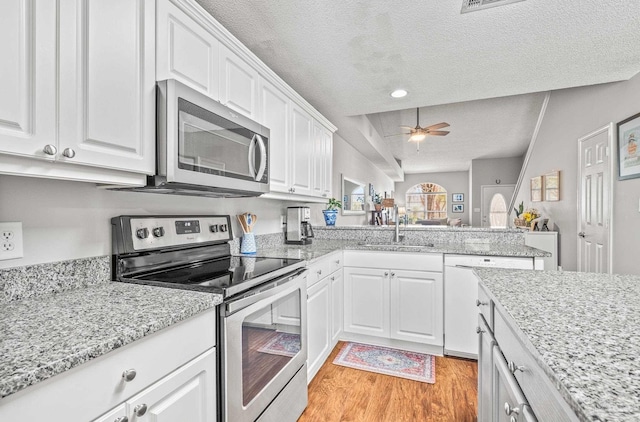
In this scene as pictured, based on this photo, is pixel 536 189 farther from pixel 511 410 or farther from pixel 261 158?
pixel 511 410

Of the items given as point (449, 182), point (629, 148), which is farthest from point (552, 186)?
point (449, 182)

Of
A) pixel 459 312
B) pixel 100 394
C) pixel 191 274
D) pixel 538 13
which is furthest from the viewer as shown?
pixel 459 312

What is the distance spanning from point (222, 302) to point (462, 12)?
6.15 ft

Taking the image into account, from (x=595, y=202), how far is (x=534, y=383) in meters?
3.67

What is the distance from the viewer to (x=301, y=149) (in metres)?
2.52

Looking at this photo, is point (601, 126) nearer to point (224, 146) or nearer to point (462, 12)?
point (462, 12)

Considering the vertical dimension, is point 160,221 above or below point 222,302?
above

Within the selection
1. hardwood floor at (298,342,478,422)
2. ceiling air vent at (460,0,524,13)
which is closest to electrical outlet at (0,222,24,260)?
hardwood floor at (298,342,478,422)

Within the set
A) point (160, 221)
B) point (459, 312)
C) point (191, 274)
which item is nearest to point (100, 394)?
point (191, 274)

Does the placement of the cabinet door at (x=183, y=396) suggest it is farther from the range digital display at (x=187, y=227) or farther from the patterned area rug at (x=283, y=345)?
the range digital display at (x=187, y=227)

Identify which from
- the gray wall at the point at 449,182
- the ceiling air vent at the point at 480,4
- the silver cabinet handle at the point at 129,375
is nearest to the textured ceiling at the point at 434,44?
the ceiling air vent at the point at 480,4

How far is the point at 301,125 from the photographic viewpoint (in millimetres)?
2539

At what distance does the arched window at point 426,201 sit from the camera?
37.1ft

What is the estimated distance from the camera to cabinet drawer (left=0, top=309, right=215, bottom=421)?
2.06 feet
